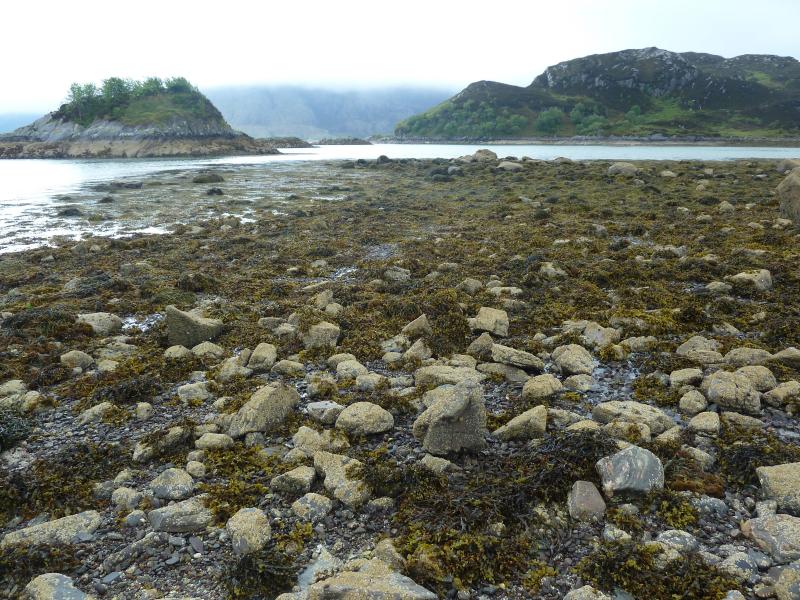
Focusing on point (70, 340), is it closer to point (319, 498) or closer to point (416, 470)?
point (319, 498)

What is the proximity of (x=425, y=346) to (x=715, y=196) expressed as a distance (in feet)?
70.5

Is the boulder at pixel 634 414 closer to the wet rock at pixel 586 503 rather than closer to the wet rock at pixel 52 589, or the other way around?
the wet rock at pixel 586 503

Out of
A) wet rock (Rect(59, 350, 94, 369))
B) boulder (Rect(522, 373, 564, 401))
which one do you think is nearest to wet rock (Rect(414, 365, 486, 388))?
boulder (Rect(522, 373, 564, 401))

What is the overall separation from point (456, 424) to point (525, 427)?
827 mm

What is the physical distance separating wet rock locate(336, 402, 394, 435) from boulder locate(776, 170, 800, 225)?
1688 cm

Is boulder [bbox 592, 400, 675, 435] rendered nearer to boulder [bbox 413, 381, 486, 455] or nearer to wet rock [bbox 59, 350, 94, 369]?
boulder [bbox 413, 381, 486, 455]

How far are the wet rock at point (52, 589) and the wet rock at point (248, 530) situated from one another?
1.04m

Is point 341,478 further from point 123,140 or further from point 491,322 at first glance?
point 123,140

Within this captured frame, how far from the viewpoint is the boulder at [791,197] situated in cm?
1582

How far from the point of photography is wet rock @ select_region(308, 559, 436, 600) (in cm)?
318

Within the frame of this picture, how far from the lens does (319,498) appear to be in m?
4.39

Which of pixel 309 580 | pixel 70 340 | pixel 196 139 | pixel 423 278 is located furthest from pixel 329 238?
pixel 196 139

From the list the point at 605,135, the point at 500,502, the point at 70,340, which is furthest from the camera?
the point at 605,135

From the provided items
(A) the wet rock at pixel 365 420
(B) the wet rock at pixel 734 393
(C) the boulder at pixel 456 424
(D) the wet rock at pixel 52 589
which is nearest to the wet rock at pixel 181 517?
(D) the wet rock at pixel 52 589
